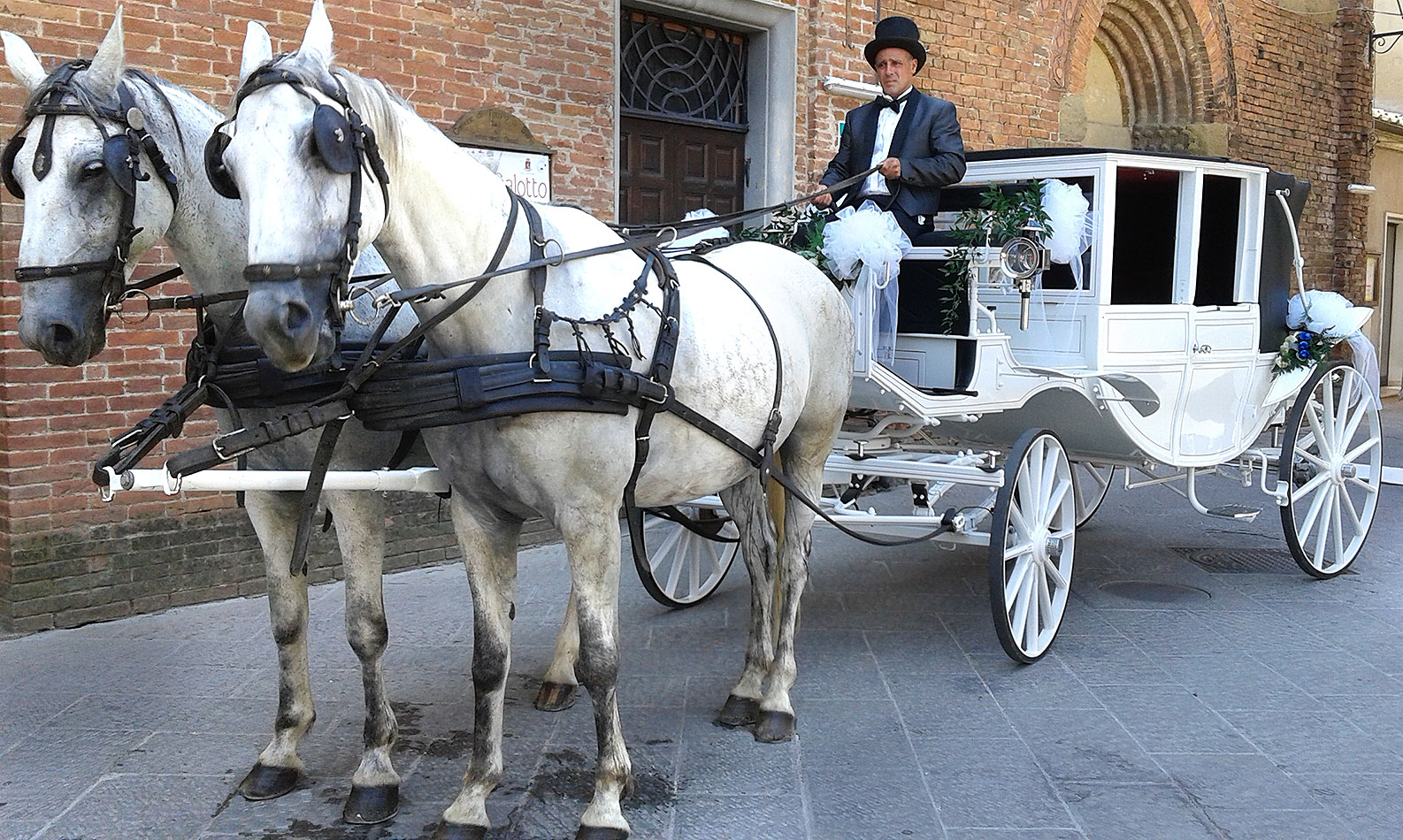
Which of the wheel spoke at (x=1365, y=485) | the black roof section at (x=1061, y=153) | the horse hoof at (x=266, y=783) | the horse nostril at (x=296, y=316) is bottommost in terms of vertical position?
the horse hoof at (x=266, y=783)

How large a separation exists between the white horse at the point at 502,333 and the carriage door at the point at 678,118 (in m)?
3.95

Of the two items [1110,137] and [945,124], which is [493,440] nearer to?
[945,124]

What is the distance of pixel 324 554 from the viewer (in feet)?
20.6

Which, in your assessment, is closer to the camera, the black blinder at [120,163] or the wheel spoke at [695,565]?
the black blinder at [120,163]

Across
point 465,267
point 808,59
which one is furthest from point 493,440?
point 808,59

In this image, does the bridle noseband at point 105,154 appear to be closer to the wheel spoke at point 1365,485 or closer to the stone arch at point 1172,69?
the wheel spoke at point 1365,485

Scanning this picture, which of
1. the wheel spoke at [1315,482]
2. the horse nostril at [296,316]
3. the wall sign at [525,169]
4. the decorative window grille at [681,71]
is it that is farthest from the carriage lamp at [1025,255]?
the decorative window grille at [681,71]

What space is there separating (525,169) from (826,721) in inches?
156

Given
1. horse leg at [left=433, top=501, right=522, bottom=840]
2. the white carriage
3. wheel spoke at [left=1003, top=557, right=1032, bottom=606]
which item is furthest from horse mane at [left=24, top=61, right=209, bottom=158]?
wheel spoke at [left=1003, top=557, right=1032, bottom=606]

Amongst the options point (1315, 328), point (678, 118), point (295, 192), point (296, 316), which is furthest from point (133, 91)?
point (1315, 328)

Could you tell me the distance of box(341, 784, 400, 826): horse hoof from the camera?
349 centimetres

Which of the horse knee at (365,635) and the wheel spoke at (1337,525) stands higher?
the horse knee at (365,635)

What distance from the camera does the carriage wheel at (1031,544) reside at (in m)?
4.79

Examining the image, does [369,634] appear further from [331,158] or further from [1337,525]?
[1337,525]
